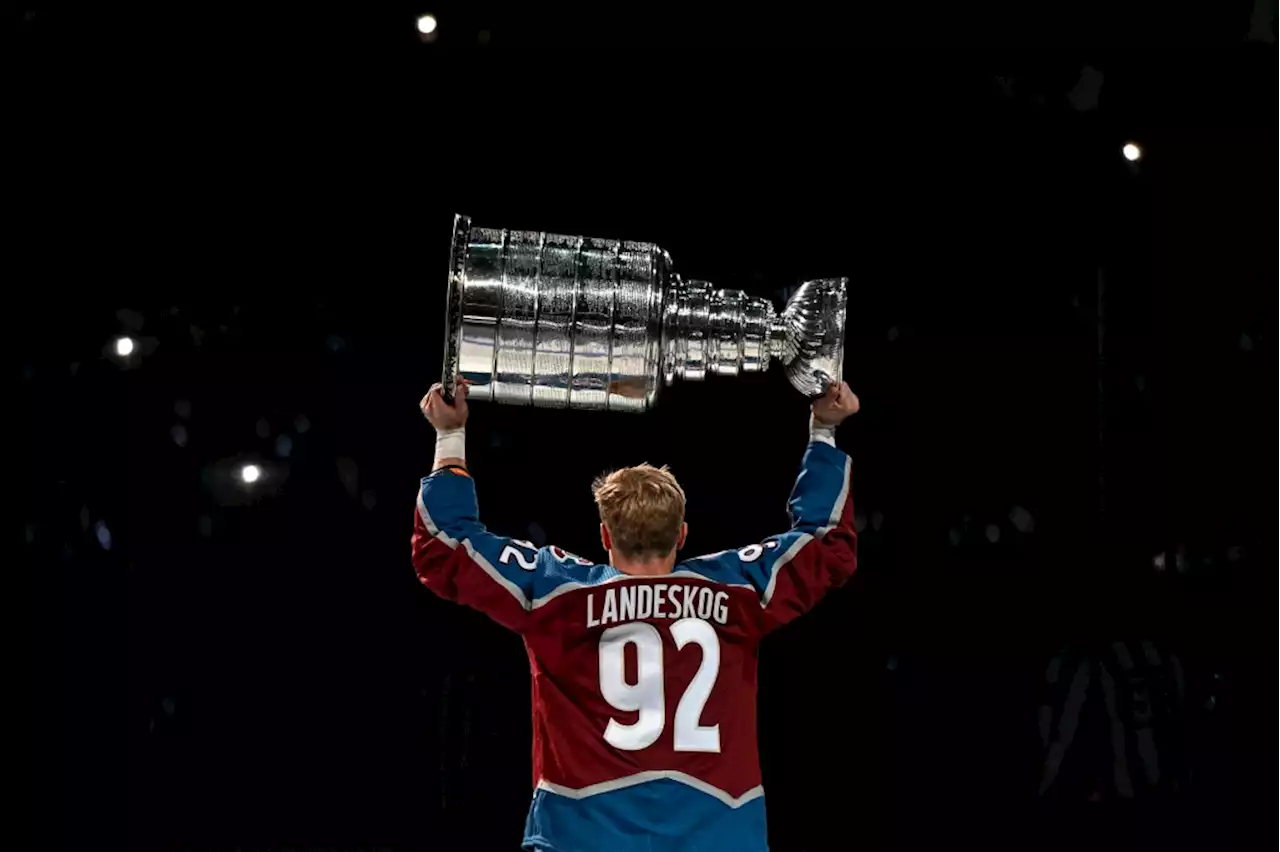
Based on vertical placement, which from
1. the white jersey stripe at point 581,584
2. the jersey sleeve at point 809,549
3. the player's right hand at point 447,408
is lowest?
the white jersey stripe at point 581,584

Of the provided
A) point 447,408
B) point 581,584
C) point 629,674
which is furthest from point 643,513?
point 447,408

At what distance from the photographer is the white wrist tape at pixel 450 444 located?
2332mm

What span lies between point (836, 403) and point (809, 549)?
10.7 inches

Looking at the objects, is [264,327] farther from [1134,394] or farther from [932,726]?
[1134,394]

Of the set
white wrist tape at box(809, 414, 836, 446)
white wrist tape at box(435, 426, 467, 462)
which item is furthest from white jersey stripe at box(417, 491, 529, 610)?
white wrist tape at box(809, 414, 836, 446)

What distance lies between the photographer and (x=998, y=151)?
2.94 m

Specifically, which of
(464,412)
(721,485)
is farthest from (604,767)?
(721,485)

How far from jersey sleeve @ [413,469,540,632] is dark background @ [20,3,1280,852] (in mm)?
659

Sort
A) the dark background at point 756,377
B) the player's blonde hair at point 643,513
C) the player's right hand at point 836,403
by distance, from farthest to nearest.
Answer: the dark background at point 756,377, the player's right hand at point 836,403, the player's blonde hair at point 643,513

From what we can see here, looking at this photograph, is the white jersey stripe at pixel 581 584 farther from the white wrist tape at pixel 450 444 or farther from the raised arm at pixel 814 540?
the white wrist tape at pixel 450 444

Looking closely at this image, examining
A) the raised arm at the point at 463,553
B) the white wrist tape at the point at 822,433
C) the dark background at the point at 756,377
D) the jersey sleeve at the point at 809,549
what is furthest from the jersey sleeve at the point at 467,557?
the dark background at the point at 756,377

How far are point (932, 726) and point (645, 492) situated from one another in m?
1.06

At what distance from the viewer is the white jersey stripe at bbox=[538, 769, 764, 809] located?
84.1 inches

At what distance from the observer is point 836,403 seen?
243 centimetres
